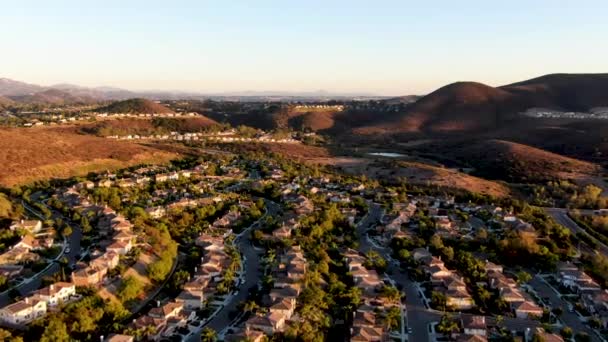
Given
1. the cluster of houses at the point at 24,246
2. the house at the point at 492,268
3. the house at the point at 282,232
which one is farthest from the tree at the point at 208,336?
the house at the point at 492,268

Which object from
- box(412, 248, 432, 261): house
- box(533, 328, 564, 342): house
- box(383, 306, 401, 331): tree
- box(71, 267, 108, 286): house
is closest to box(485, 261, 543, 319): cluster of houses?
box(533, 328, 564, 342): house

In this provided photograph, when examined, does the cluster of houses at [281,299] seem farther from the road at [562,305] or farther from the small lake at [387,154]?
the small lake at [387,154]

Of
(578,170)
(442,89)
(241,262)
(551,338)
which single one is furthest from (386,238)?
(442,89)

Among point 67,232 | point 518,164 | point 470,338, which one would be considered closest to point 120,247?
point 67,232

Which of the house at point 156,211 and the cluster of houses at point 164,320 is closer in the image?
the cluster of houses at point 164,320

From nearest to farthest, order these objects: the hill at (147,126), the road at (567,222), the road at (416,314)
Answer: the road at (416,314) → the road at (567,222) → the hill at (147,126)

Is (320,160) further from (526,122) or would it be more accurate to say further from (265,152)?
(526,122)

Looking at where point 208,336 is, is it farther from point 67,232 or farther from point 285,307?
point 67,232
